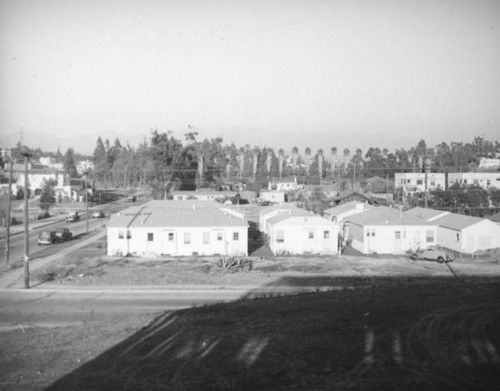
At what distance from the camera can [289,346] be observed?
49.1 feet

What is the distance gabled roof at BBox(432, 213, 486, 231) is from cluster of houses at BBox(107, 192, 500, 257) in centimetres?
10

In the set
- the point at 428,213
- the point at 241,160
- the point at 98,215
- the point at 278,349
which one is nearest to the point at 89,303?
the point at 278,349

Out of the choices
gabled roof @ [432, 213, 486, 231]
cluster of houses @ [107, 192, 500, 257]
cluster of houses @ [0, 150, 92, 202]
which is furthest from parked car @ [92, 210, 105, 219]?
gabled roof @ [432, 213, 486, 231]

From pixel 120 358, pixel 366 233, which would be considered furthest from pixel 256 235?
pixel 120 358

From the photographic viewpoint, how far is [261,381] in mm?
12094

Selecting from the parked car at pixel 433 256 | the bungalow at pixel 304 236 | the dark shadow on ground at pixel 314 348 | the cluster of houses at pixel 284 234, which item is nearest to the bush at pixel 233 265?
the cluster of houses at pixel 284 234

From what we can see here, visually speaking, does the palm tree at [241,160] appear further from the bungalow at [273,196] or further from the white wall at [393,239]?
the white wall at [393,239]

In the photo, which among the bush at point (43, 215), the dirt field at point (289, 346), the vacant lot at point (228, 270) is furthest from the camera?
the bush at point (43, 215)

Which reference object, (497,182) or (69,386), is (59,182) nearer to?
(497,182)

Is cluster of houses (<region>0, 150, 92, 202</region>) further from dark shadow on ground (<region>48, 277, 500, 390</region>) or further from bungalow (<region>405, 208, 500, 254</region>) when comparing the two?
dark shadow on ground (<region>48, 277, 500, 390</region>)

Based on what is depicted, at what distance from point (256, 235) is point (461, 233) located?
62.6 feet

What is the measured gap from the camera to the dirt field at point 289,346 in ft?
40.0

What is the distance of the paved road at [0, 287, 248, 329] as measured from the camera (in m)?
20.2

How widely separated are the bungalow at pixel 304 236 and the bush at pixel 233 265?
6.73 m
